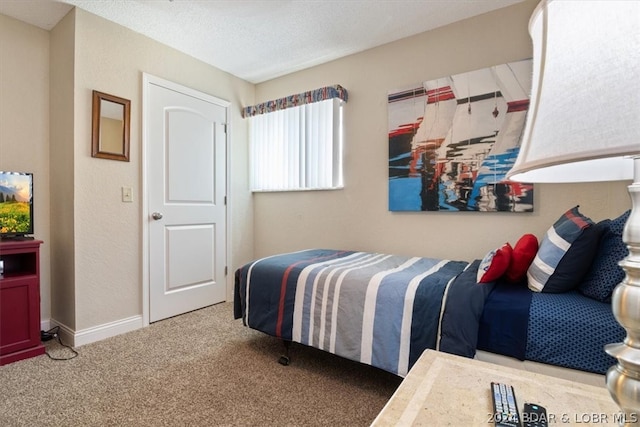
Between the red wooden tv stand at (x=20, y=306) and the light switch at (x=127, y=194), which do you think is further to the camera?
the light switch at (x=127, y=194)

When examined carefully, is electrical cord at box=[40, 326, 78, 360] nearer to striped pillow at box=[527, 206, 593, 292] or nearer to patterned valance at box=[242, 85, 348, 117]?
patterned valance at box=[242, 85, 348, 117]

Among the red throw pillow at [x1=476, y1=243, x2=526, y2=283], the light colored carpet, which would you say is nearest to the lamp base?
the red throw pillow at [x1=476, y1=243, x2=526, y2=283]

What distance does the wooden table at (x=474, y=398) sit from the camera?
66 centimetres

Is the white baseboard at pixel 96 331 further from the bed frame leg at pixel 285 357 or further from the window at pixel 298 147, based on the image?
the window at pixel 298 147

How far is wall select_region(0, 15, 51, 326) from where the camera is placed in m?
2.37

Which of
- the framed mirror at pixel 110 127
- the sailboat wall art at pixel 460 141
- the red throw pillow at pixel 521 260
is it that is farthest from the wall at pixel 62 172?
the red throw pillow at pixel 521 260

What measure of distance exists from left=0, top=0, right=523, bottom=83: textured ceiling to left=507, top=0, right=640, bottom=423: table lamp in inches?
87.3

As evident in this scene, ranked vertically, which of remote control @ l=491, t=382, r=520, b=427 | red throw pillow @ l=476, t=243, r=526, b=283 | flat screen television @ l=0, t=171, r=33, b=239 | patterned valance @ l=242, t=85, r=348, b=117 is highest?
patterned valance @ l=242, t=85, r=348, b=117

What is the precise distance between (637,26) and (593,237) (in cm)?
138

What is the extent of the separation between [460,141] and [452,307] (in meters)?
1.49

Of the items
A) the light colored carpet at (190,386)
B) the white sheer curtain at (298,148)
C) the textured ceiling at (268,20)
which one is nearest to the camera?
the light colored carpet at (190,386)

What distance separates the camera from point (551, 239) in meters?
1.55

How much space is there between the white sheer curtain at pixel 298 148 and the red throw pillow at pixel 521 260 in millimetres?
1728

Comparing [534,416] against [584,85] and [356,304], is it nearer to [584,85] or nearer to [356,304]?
[584,85]
